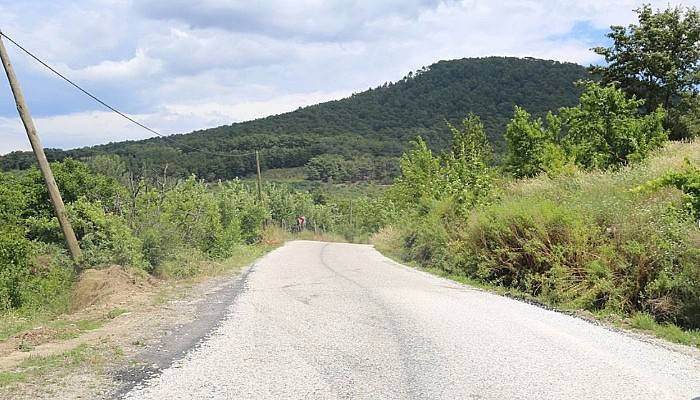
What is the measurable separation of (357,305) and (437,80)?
129806 millimetres

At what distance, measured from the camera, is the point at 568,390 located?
19.6ft

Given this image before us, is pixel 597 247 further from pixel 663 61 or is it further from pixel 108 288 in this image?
pixel 663 61

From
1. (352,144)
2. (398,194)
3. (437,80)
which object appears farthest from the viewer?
(437,80)

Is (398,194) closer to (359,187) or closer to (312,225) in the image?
(312,225)

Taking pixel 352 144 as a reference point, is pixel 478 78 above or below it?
above

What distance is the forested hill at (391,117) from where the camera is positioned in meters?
79.9

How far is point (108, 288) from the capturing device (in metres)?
14.6

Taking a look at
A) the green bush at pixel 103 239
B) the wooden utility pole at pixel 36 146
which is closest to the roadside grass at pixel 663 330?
the green bush at pixel 103 239

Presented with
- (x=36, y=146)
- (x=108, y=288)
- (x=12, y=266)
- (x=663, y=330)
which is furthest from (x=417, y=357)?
(x=12, y=266)

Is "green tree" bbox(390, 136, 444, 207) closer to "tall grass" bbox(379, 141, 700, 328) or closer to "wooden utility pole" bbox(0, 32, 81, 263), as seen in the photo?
"tall grass" bbox(379, 141, 700, 328)

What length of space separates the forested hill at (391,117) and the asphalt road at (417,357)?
5716 cm

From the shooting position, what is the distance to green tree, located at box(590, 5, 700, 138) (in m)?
34.8

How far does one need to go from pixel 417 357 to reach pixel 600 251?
21.8 ft

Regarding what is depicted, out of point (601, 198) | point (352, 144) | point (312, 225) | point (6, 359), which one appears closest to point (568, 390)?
point (6, 359)
